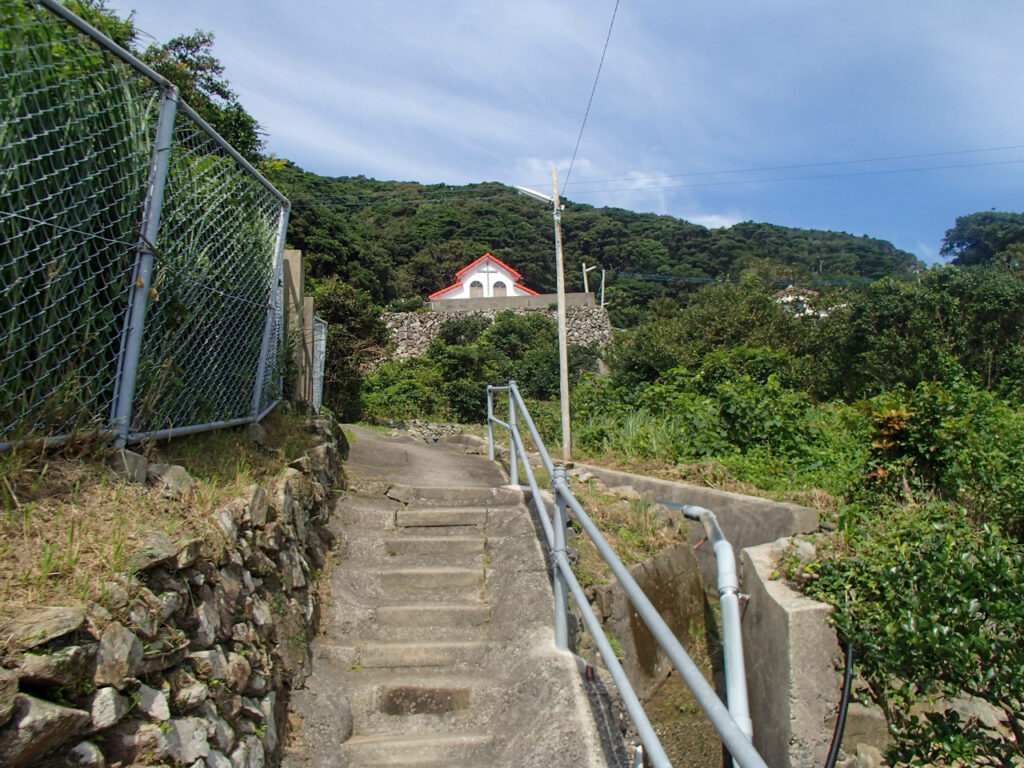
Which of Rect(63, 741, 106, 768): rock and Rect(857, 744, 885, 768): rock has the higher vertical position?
Rect(63, 741, 106, 768): rock

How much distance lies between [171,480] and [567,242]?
168 ft

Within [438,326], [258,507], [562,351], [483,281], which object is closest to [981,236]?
[483,281]

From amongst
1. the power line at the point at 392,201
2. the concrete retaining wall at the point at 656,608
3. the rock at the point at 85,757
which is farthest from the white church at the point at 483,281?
the rock at the point at 85,757

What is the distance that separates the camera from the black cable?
3752 mm

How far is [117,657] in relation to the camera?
190cm

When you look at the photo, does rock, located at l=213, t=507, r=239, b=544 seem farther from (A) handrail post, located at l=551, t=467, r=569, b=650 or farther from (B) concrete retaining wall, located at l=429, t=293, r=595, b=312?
(B) concrete retaining wall, located at l=429, t=293, r=595, b=312

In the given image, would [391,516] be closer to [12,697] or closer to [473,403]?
[12,697]

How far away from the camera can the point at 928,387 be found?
6207mm

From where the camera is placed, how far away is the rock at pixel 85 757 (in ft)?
5.59

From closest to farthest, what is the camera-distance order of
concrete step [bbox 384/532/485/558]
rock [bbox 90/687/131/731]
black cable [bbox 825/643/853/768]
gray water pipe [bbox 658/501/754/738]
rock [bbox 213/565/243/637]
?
gray water pipe [bbox 658/501/754/738]
rock [bbox 90/687/131/731]
rock [bbox 213/565/243/637]
black cable [bbox 825/643/853/768]
concrete step [bbox 384/532/485/558]

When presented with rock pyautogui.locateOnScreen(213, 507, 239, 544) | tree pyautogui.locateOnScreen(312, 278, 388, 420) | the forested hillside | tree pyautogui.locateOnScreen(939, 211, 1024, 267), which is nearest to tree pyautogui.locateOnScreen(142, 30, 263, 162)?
tree pyautogui.locateOnScreen(312, 278, 388, 420)

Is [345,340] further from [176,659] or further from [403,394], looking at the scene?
[176,659]

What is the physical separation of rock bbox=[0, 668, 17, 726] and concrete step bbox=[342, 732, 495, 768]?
1528 millimetres


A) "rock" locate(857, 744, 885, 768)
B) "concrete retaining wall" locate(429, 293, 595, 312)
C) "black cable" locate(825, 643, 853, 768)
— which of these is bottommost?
"rock" locate(857, 744, 885, 768)
